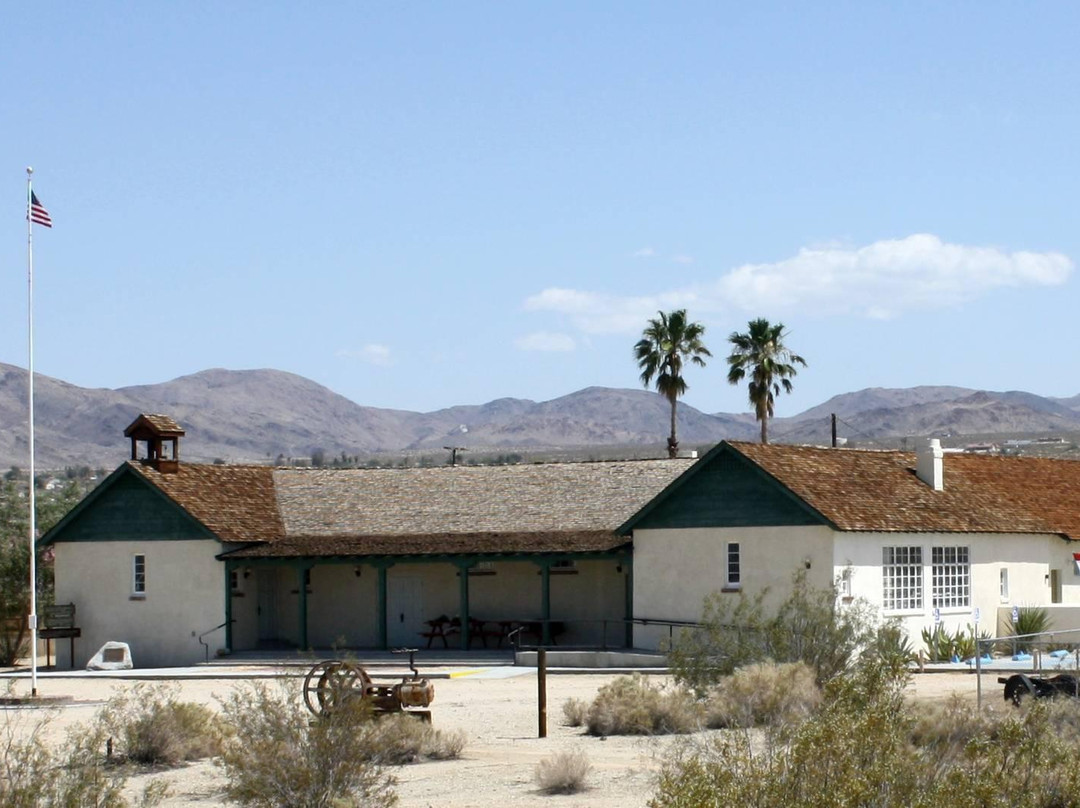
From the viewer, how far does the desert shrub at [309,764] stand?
Answer: 16.7 metres

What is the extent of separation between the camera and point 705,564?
3944 cm

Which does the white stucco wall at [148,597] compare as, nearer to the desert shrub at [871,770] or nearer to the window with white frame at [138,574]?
the window with white frame at [138,574]

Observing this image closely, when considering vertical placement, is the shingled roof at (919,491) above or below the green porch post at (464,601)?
above

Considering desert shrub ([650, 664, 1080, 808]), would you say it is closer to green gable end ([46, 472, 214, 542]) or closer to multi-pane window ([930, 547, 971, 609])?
multi-pane window ([930, 547, 971, 609])

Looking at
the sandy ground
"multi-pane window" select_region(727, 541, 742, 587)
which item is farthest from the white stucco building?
the sandy ground

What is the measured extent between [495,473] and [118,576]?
9970 millimetres

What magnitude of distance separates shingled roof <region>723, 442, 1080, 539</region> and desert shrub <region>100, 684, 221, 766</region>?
1718 centimetres

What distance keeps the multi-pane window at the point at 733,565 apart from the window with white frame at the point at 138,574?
15039 millimetres

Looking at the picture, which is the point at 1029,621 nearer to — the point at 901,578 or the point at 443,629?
the point at 901,578

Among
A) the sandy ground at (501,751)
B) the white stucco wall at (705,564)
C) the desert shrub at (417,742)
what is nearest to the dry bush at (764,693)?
the sandy ground at (501,751)

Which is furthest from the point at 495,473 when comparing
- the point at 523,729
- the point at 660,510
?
the point at 523,729

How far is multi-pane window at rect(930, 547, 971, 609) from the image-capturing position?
39.3 m

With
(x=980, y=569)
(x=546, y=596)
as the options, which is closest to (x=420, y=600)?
(x=546, y=596)

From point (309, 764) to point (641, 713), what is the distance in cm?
808
